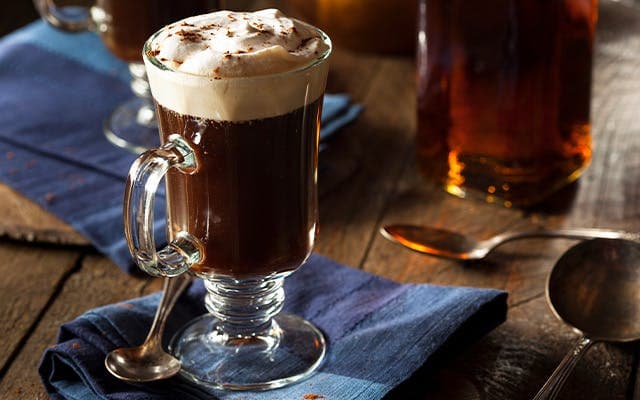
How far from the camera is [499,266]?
1.28m

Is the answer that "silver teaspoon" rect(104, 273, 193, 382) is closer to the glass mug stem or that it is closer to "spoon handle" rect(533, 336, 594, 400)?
the glass mug stem

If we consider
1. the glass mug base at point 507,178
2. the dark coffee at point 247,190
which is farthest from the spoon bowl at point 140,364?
the glass mug base at point 507,178

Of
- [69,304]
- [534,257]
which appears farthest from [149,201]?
[534,257]

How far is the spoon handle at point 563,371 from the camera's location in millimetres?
973

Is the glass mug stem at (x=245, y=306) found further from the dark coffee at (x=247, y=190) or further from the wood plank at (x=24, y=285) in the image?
the wood plank at (x=24, y=285)

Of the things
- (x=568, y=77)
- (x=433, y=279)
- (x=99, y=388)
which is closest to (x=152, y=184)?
(x=99, y=388)

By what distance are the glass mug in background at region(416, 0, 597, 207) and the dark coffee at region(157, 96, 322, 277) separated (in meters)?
0.43

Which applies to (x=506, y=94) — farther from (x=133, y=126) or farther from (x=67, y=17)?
(x=67, y=17)

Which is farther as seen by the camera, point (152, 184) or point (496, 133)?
point (496, 133)

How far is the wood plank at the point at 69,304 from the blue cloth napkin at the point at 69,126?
0.02 metres

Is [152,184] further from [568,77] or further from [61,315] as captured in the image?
[568,77]

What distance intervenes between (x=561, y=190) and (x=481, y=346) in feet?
1.47

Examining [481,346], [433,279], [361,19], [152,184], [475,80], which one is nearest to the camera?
[152,184]

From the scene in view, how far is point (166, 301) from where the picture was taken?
112cm
